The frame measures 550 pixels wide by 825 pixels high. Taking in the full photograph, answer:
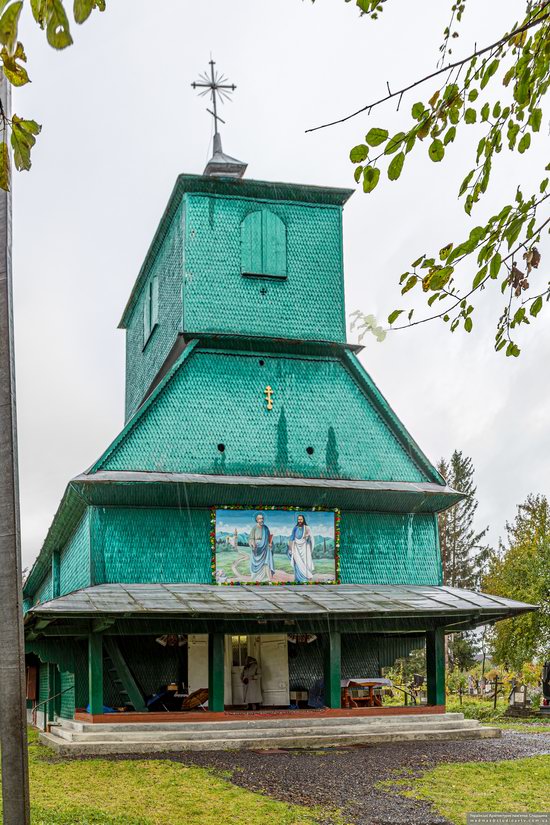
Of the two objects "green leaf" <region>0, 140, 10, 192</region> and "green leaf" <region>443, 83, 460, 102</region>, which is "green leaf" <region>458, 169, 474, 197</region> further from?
"green leaf" <region>0, 140, 10, 192</region>

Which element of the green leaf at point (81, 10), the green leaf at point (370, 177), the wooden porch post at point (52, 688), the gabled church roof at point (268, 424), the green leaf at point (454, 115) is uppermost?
the green leaf at point (454, 115)

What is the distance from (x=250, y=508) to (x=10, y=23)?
16.7m

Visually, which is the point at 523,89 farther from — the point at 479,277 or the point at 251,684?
the point at 251,684

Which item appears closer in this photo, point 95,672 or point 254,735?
point 254,735

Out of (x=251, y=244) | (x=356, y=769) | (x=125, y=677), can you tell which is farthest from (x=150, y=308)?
(x=356, y=769)

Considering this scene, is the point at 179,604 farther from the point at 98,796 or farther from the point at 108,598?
the point at 98,796

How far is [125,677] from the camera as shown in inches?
709

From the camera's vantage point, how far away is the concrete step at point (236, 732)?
15.9m

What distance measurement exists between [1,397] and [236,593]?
12.9m

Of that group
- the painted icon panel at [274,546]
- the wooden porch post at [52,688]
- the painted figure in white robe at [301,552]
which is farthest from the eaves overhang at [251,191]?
→ the wooden porch post at [52,688]

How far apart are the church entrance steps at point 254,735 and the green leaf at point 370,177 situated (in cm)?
1212

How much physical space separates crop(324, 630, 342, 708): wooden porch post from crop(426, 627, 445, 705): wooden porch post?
213cm

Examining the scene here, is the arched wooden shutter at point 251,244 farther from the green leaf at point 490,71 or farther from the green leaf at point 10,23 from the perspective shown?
the green leaf at point 10,23

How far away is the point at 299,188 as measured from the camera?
76.3 feet
